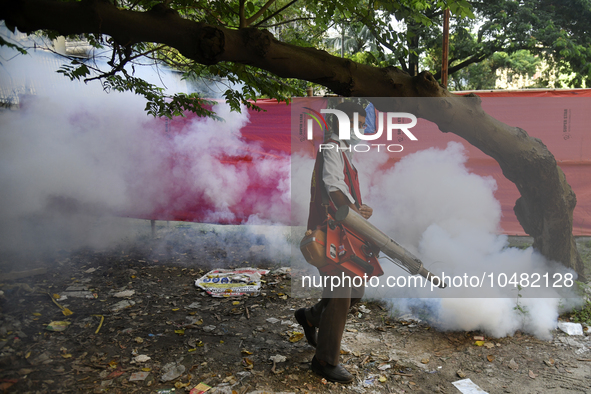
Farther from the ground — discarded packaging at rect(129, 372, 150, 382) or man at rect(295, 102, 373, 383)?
man at rect(295, 102, 373, 383)

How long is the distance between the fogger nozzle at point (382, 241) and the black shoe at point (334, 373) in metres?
1.06

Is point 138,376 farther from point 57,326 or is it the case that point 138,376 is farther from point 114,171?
point 114,171

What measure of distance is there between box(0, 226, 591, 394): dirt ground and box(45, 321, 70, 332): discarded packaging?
4 cm

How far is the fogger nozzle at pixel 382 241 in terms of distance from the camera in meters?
3.21

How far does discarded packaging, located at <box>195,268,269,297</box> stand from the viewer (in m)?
4.84

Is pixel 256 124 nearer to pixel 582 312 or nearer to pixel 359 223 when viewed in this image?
pixel 359 223

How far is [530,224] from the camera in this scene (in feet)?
14.1

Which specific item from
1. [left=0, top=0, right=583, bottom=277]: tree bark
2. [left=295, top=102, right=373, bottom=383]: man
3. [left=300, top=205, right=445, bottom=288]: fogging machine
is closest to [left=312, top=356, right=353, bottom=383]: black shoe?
[left=295, top=102, right=373, bottom=383]: man

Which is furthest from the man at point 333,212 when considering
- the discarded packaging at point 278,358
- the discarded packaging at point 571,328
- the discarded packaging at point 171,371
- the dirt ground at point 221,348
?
the discarded packaging at point 571,328

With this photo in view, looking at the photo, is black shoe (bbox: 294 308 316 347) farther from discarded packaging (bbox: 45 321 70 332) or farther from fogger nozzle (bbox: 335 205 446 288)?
discarded packaging (bbox: 45 321 70 332)

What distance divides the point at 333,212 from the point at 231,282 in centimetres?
247

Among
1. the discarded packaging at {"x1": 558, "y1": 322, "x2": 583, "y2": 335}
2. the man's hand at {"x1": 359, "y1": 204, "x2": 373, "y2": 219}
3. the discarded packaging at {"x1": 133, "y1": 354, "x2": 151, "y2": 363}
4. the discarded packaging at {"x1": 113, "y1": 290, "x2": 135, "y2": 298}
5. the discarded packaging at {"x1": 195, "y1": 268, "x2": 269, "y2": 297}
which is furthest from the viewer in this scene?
the discarded packaging at {"x1": 195, "y1": 268, "x2": 269, "y2": 297}

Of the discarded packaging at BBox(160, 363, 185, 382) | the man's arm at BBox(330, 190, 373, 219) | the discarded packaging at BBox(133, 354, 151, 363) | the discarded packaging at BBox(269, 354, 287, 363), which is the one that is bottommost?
the discarded packaging at BBox(269, 354, 287, 363)

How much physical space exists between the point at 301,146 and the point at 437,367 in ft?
10.6
